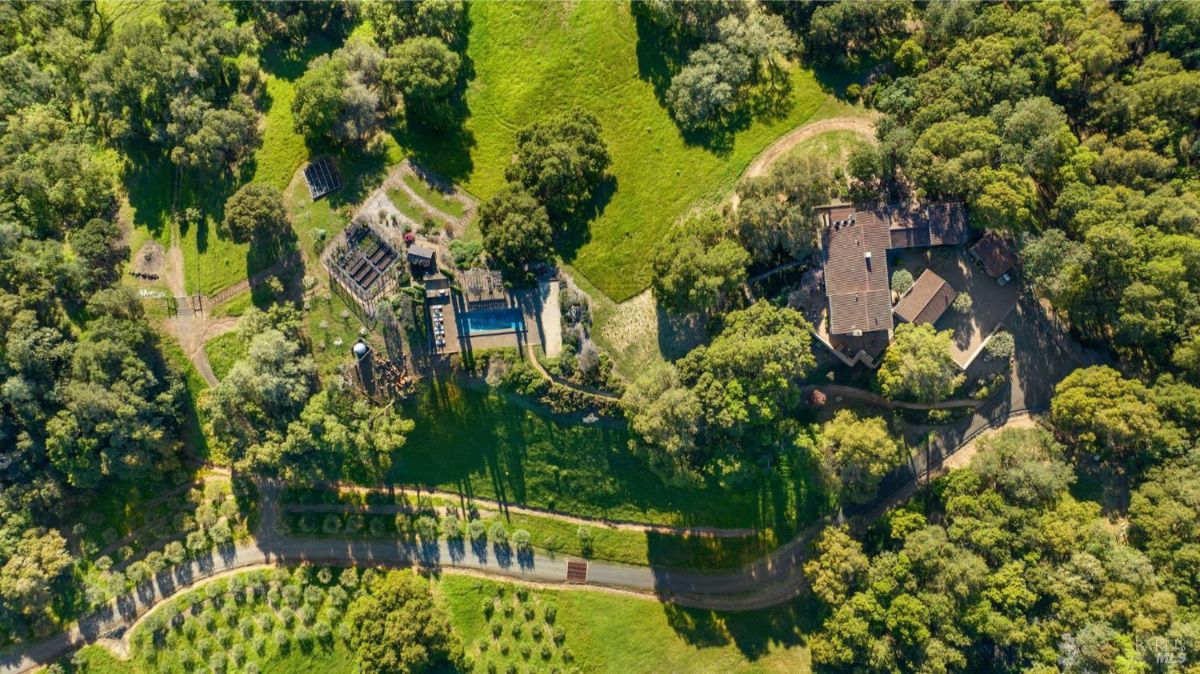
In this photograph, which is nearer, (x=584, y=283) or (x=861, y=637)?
(x=861, y=637)

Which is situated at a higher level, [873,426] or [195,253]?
[195,253]

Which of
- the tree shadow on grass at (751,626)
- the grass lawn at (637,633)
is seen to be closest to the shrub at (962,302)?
the tree shadow on grass at (751,626)

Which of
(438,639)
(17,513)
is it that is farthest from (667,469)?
(17,513)

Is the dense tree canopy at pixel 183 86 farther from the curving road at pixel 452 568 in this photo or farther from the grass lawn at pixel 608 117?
the curving road at pixel 452 568

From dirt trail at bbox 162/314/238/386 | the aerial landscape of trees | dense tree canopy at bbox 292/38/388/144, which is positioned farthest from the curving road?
dense tree canopy at bbox 292/38/388/144

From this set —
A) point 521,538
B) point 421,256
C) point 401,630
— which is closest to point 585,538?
point 521,538

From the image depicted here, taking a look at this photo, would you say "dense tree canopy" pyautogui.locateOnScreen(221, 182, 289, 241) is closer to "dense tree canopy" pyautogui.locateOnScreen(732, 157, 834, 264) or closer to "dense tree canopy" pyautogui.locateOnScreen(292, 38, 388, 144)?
"dense tree canopy" pyautogui.locateOnScreen(292, 38, 388, 144)

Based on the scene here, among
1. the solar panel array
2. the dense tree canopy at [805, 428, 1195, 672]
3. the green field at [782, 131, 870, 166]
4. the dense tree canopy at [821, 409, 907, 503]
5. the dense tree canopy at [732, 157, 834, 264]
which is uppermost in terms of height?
the solar panel array

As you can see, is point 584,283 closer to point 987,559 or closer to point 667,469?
point 667,469
